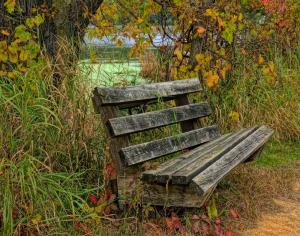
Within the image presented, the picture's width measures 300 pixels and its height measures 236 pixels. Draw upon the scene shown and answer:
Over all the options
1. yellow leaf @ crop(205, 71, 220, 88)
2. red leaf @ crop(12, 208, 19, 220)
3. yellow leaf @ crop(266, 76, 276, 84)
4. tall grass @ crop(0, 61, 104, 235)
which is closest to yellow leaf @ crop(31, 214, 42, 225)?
tall grass @ crop(0, 61, 104, 235)

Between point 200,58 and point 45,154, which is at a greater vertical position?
point 200,58

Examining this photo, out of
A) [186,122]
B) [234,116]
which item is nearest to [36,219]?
[186,122]

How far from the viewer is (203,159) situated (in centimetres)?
398

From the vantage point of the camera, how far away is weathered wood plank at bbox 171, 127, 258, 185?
3486 mm

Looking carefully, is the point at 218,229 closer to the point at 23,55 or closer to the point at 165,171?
the point at 165,171

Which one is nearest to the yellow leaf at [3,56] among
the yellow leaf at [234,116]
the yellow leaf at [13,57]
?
the yellow leaf at [13,57]

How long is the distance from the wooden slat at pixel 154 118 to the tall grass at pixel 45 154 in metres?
0.35

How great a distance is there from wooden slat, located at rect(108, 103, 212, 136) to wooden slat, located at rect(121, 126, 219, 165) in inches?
4.4

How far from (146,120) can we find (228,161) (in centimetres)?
60

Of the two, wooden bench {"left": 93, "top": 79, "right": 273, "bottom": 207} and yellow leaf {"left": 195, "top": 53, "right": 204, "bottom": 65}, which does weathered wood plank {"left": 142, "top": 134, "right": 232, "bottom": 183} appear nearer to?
wooden bench {"left": 93, "top": 79, "right": 273, "bottom": 207}

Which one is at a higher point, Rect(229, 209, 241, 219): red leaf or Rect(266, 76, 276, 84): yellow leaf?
Rect(266, 76, 276, 84): yellow leaf

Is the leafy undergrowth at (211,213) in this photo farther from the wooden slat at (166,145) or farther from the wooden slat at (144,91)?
the wooden slat at (144,91)

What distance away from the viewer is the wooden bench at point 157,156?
141 inches

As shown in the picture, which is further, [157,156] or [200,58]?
[200,58]
